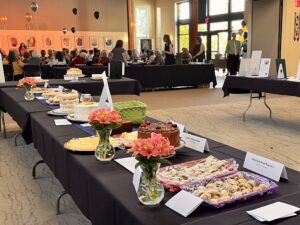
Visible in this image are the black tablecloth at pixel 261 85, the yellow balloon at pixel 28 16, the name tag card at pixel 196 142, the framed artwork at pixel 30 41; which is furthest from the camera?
the framed artwork at pixel 30 41

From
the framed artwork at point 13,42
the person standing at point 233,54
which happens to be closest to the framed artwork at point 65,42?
the framed artwork at point 13,42

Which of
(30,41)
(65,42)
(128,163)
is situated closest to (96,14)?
(65,42)

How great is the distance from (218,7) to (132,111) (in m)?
16.0

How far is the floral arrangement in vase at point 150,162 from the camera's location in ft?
3.43

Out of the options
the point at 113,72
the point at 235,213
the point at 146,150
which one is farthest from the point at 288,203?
the point at 113,72

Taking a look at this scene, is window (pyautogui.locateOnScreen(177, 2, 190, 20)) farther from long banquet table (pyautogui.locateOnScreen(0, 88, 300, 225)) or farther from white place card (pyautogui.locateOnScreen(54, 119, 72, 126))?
long banquet table (pyautogui.locateOnScreen(0, 88, 300, 225))

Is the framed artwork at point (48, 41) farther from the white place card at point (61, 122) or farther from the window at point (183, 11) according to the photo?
the white place card at point (61, 122)

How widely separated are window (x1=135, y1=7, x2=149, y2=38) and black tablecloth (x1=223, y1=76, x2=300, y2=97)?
14020 mm

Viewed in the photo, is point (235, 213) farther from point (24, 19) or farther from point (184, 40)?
point (184, 40)

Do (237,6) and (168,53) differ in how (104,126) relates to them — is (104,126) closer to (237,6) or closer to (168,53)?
(168,53)

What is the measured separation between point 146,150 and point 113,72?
418 cm

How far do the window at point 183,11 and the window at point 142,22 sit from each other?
68.2 inches

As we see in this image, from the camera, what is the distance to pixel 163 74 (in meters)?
9.10

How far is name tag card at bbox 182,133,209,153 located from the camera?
1.65m
